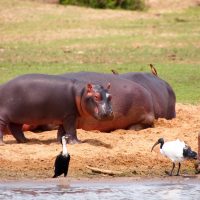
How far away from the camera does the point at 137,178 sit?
37.4 feet

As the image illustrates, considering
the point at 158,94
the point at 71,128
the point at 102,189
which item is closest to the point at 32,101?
the point at 71,128

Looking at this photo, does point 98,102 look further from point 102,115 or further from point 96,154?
point 96,154

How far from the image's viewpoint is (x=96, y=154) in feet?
39.4

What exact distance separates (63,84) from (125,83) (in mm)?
1328

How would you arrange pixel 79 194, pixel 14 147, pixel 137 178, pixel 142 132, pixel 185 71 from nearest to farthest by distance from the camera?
1. pixel 79 194
2. pixel 137 178
3. pixel 14 147
4. pixel 142 132
5. pixel 185 71

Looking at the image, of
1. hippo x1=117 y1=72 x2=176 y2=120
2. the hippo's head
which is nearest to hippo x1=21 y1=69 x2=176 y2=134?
hippo x1=117 y1=72 x2=176 y2=120

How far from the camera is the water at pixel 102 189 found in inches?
411

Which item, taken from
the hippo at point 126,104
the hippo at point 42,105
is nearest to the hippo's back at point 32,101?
the hippo at point 42,105

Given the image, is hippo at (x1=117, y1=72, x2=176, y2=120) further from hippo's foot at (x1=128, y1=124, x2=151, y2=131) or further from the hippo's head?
the hippo's head

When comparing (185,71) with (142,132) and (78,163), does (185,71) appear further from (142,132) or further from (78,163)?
(78,163)

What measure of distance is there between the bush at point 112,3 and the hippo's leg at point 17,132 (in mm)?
17599

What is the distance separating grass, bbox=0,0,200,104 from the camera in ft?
66.6

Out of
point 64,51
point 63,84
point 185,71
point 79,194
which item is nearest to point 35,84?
point 63,84

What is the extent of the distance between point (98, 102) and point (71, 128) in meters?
0.46
